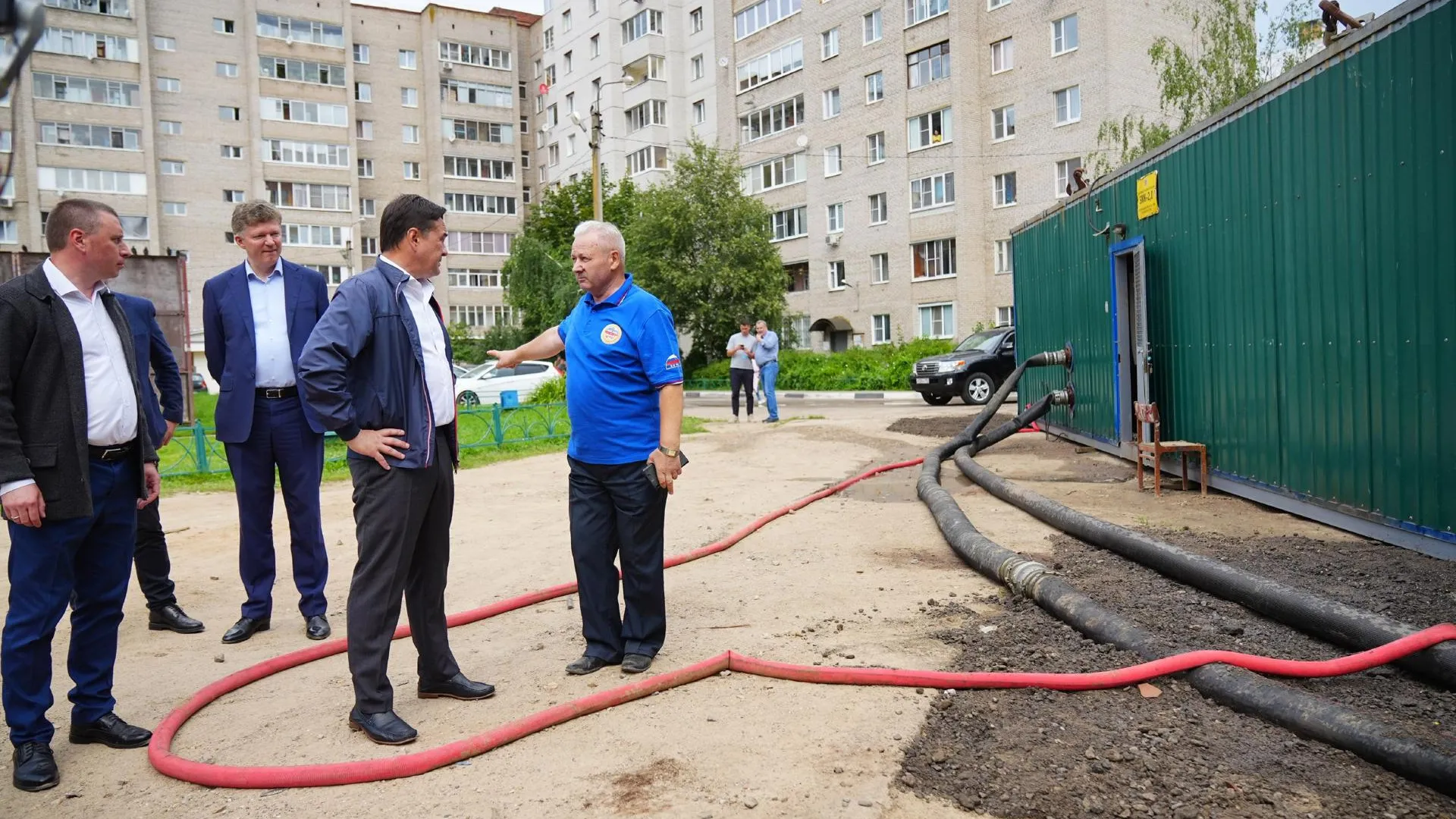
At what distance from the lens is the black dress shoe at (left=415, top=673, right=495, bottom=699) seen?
13.9ft

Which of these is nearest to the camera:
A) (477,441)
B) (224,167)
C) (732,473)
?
(732,473)

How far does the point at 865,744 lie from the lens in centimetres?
347

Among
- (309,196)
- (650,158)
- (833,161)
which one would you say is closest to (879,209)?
(833,161)

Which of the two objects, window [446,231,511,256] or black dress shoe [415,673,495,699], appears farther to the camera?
window [446,231,511,256]

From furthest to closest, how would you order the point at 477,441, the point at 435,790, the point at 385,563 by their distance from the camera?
the point at 477,441 → the point at 385,563 → the point at 435,790

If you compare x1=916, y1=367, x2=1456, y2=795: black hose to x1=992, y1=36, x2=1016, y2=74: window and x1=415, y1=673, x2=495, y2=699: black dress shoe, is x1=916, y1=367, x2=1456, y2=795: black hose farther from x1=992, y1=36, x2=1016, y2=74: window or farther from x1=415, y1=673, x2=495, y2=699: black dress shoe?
x1=992, y1=36, x2=1016, y2=74: window

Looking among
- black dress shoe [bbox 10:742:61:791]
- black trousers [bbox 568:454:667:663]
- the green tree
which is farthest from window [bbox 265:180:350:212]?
black dress shoe [bbox 10:742:61:791]

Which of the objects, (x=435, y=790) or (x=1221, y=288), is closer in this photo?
(x=435, y=790)

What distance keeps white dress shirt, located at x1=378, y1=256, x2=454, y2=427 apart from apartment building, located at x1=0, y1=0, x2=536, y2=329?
44.7 meters

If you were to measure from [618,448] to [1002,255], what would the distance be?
35072mm

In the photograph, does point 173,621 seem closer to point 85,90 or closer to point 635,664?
point 635,664

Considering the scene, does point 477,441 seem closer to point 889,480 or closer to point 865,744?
point 889,480

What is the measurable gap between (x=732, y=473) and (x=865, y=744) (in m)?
7.99

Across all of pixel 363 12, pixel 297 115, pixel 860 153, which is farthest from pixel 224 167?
pixel 860 153
